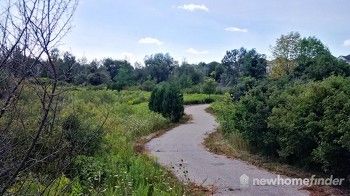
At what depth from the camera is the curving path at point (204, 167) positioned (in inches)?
383

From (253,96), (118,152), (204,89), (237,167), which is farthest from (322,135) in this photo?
(204,89)

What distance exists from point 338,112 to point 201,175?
12.4ft

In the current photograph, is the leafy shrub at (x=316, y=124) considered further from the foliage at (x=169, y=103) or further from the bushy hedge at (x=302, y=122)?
the foliage at (x=169, y=103)

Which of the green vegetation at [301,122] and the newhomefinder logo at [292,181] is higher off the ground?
the green vegetation at [301,122]

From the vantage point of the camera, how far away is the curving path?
972cm

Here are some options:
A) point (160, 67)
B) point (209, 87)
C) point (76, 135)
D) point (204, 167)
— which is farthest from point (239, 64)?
point (76, 135)

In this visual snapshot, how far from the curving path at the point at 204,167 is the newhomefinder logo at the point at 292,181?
20cm

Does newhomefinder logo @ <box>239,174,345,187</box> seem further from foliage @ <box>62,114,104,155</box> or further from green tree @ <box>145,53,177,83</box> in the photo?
green tree @ <box>145,53,177,83</box>

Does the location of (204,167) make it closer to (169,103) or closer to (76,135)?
(76,135)

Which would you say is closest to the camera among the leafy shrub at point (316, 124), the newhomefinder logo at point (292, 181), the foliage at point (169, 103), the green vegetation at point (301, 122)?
the leafy shrub at point (316, 124)

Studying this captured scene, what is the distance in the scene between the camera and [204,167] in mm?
12508

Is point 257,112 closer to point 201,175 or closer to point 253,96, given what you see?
point 253,96

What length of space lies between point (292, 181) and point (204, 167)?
2.84 metres

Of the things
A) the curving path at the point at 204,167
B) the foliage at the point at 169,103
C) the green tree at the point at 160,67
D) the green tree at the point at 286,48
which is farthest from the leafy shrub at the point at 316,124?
the green tree at the point at 160,67
